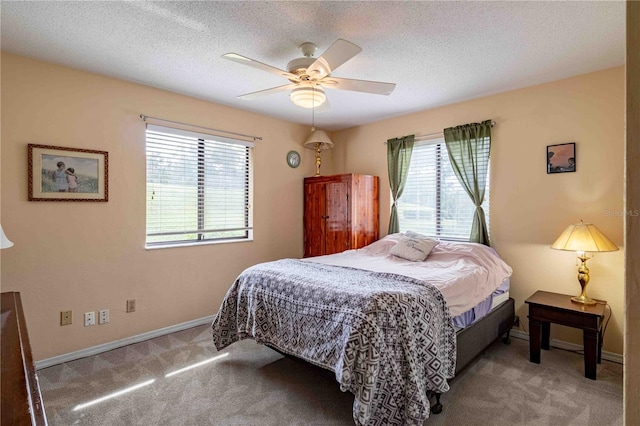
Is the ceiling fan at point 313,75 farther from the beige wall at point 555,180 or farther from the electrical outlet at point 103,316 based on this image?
the electrical outlet at point 103,316

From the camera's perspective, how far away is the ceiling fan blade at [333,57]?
73.6 inches

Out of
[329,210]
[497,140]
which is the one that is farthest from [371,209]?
[497,140]

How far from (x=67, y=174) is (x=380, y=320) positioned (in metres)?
2.84

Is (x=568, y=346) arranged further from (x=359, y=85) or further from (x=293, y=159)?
(x=293, y=159)

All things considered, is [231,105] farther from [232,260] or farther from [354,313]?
[354,313]

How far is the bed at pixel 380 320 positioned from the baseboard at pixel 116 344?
988 millimetres

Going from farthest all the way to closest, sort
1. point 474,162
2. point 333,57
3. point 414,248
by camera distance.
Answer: point 474,162 → point 414,248 → point 333,57

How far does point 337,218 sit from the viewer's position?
4242 millimetres

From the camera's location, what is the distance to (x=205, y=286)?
3.71 m

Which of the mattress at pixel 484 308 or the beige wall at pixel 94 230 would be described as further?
the beige wall at pixel 94 230

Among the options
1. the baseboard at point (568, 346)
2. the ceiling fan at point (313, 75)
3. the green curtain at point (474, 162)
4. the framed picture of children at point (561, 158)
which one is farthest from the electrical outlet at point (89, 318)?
the framed picture of children at point (561, 158)
